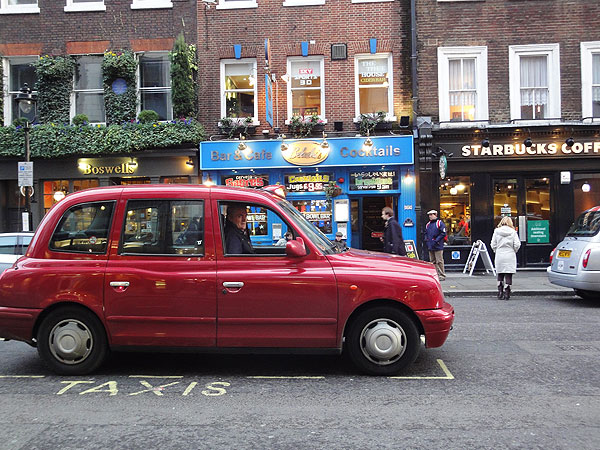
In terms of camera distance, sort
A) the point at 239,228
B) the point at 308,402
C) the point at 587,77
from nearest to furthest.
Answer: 1. the point at 308,402
2. the point at 239,228
3. the point at 587,77

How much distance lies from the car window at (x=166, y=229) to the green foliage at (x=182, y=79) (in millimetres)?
11155

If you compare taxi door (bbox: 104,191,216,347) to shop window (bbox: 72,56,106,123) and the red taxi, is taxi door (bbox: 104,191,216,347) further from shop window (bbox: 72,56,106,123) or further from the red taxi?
shop window (bbox: 72,56,106,123)

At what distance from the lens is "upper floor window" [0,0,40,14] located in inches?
647

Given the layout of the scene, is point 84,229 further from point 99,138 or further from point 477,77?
point 477,77

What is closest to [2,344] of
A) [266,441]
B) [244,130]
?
[266,441]

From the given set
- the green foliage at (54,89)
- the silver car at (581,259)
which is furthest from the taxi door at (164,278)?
the green foliage at (54,89)

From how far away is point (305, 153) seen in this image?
620 inches

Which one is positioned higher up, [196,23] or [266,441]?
[196,23]

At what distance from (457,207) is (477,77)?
13.4 ft

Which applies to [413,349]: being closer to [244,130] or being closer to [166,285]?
[166,285]

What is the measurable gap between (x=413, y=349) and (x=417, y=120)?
37.7 ft

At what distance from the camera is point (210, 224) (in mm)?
5266

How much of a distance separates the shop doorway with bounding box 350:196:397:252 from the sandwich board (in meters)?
2.73

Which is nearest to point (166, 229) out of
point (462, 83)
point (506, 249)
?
point (506, 249)
